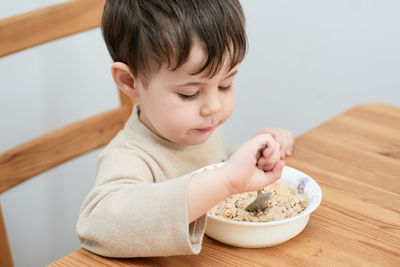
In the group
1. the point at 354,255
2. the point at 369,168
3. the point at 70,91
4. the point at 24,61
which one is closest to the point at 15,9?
the point at 24,61

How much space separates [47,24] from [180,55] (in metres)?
0.46

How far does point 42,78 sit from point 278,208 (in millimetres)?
1165

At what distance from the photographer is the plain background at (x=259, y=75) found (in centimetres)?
176

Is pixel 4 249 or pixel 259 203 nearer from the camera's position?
pixel 259 203

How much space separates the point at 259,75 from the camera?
2.34 m

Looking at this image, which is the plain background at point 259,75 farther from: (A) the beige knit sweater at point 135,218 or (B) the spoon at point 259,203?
(B) the spoon at point 259,203

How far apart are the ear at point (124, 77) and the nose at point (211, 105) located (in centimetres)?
15

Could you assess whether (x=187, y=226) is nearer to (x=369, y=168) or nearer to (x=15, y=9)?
(x=369, y=168)

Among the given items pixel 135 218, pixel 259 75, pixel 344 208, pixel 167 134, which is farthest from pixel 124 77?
pixel 259 75

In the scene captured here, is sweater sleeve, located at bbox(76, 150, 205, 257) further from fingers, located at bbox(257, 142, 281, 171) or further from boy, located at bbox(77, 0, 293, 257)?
fingers, located at bbox(257, 142, 281, 171)

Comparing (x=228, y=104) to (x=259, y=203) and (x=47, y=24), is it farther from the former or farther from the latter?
(x=47, y=24)

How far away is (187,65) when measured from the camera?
2.74ft

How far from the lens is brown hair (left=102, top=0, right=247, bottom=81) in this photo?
0.83 metres

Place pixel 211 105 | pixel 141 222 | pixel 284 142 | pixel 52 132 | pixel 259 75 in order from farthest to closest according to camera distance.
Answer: pixel 259 75
pixel 52 132
pixel 284 142
pixel 211 105
pixel 141 222
